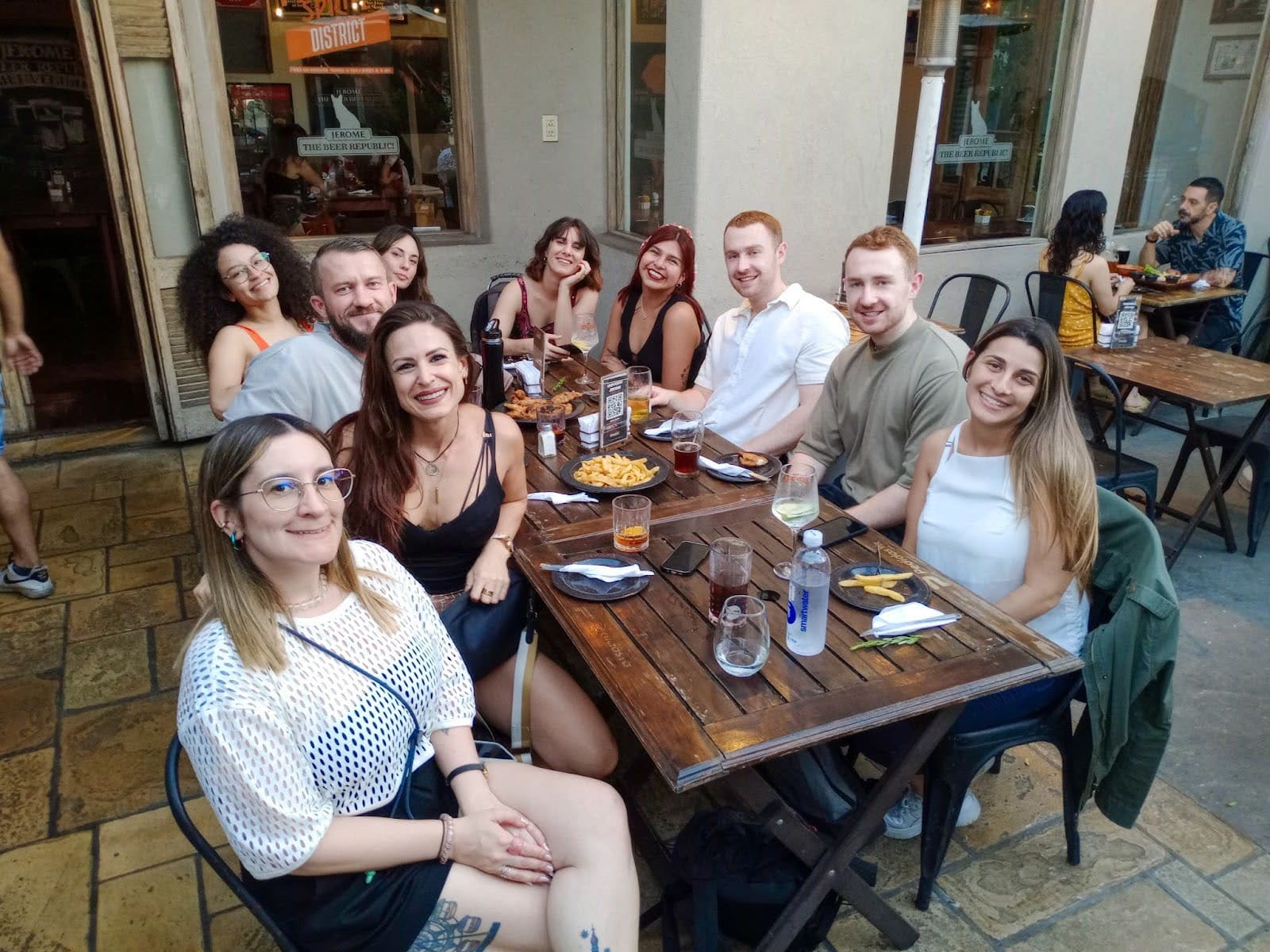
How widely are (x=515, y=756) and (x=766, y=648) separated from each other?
0.79 metres

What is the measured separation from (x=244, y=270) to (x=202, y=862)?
1786 mm

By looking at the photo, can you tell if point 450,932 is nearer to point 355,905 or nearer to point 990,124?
point 355,905

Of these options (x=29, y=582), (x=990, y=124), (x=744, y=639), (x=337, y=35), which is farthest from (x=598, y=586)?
(x=990, y=124)

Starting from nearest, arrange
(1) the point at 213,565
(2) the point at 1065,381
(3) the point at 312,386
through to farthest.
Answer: (1) the point at 213,565 → (2) the point at 1065,381 → (3) the point at 312,386

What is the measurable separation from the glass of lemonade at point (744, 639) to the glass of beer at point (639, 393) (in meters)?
1.45

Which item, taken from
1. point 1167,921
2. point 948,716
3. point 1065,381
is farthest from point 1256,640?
point 948,716

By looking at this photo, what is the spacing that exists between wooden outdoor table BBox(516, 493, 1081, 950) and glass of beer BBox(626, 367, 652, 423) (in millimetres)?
1056

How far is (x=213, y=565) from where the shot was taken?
1.47 m

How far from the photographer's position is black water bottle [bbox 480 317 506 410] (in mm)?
3074

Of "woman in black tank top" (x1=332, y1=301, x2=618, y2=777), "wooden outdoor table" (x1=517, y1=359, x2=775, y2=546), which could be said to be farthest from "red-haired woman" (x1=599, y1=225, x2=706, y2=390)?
"woman in black tank top" (x1=332, y1=301, x2=618, y2=777)

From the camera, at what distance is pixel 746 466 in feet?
8.57

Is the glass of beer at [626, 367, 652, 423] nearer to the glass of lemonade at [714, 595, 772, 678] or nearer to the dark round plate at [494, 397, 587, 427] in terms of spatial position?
the dark round plate at [494, 397, 587, 427]

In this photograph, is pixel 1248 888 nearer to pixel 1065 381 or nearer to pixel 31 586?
pixel 1065 381

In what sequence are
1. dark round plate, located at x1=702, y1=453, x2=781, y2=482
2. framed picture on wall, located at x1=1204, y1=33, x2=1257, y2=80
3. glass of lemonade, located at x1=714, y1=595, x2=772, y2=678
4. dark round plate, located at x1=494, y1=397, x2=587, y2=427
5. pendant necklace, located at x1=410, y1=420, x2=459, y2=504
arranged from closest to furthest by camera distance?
glass of lemonade, located at x1=714, y1=595, x2=772, y2=678, pendant necklace, located at x1=410, y1=420, x2=459, y2=504, dark round plate, located at x1=702, y1=453, x2=781, y2=482, dark round plate, located at x1=494, y1=397, x2=587, y2=427, framed picture on wall, located at x1=1204, y1=33, x2=1257, y2=80
